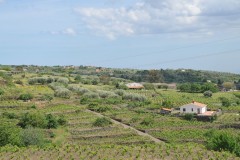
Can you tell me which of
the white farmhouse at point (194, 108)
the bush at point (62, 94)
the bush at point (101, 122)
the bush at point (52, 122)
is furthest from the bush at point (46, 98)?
the white farmhouse at point (194, 108)

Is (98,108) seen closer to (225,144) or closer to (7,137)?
(7,137)

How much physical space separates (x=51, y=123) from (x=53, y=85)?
42426 mm

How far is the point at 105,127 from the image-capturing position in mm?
56125

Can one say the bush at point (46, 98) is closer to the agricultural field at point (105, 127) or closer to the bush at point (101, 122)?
the agricultural field at point (105, 127)

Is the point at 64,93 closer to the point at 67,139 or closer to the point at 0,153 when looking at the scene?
the point at 67,139

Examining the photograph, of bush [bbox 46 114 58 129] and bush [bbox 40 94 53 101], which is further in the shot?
bush [bbox 40 94 53 101]

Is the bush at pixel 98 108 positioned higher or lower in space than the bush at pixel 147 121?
higher

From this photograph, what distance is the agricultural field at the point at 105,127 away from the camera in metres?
36.9

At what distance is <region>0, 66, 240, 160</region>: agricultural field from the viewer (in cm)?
3694

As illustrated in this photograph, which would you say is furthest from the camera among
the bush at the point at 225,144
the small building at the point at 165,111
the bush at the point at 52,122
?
the small building at the point at 165,111

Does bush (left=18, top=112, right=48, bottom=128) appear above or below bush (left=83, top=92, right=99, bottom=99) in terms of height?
below

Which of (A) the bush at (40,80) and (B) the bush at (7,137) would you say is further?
(A) the bush at (40,80)

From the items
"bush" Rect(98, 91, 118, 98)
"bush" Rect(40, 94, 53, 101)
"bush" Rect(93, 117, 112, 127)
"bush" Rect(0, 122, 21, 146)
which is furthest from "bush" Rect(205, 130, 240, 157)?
"bush" Rect(98, 91, 118, 98)

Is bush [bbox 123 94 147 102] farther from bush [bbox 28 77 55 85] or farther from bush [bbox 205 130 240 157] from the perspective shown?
bush [bbox 205 130 240 157]
